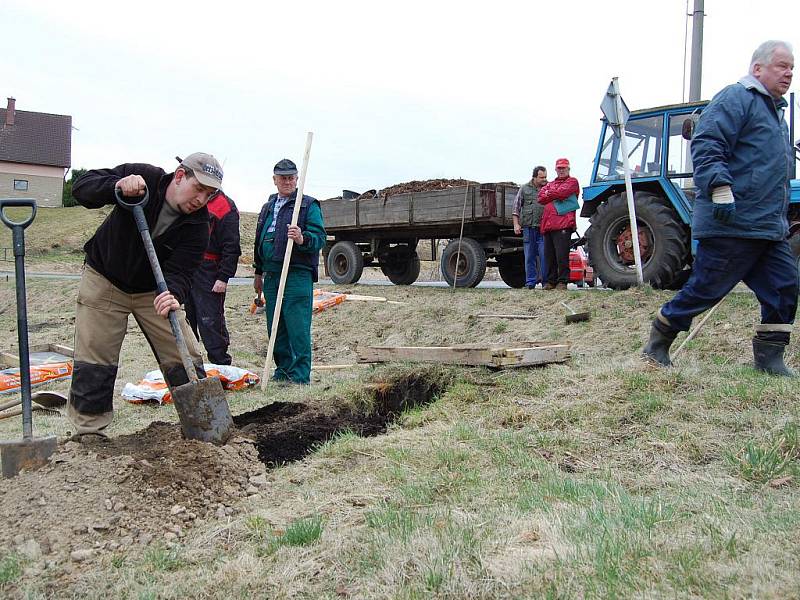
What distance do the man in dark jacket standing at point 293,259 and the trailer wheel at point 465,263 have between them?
220 inches

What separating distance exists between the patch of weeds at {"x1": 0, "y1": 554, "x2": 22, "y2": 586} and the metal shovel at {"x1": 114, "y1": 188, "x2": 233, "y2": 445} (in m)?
1.22

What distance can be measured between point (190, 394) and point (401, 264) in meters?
10.9

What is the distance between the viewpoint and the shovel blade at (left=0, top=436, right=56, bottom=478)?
361 cm

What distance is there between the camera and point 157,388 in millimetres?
5969

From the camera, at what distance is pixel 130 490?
3377 millimetres

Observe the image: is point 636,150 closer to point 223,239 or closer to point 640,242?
point 640,242

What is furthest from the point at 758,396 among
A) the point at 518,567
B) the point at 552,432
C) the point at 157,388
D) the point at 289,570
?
the point at 157,388

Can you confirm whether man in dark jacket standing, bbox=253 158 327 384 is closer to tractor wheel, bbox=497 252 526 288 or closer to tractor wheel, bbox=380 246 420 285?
tractor wheel, bbox=497 252 526 288

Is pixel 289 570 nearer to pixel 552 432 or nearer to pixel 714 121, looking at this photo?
pixel 552 432

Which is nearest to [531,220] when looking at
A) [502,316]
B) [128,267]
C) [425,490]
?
[502,316]

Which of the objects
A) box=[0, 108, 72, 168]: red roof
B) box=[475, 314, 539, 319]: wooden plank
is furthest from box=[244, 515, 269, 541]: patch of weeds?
box=[0, 108, 72, 168]: red roof

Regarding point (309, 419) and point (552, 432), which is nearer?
point (552, 432)

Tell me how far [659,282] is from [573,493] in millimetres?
6281

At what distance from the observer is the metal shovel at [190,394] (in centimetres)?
393
